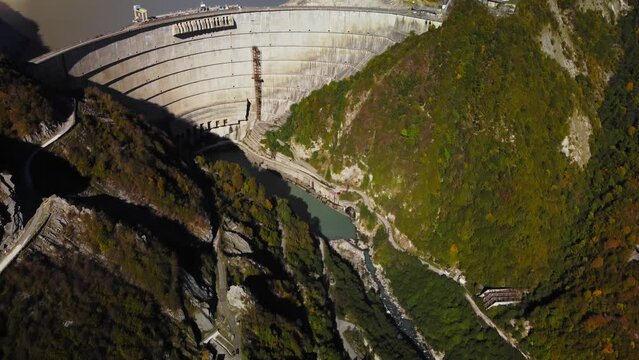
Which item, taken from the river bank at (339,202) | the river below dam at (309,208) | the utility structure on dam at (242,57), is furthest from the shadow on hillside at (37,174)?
the river bank at (339,202)

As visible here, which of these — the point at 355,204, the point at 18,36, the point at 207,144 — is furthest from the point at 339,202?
the point at 18,36

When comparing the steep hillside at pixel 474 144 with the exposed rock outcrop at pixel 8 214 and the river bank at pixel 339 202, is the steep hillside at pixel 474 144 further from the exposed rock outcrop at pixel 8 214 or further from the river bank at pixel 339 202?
the exposed rock outcrop at pixel 8 214

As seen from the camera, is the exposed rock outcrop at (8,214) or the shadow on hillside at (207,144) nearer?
the exposed rock outcrop at (8,214)

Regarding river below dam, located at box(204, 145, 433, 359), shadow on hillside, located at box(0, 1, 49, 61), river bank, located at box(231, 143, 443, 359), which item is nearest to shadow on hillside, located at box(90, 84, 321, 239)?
river below dam, located at box(204, 145, 433, 359)

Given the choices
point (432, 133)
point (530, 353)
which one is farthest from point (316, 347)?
point (432, 133)

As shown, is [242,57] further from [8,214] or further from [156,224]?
[8,214]

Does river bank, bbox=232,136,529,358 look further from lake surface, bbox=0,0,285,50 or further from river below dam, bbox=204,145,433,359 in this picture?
lake surface, bbox=0,0,285,50
